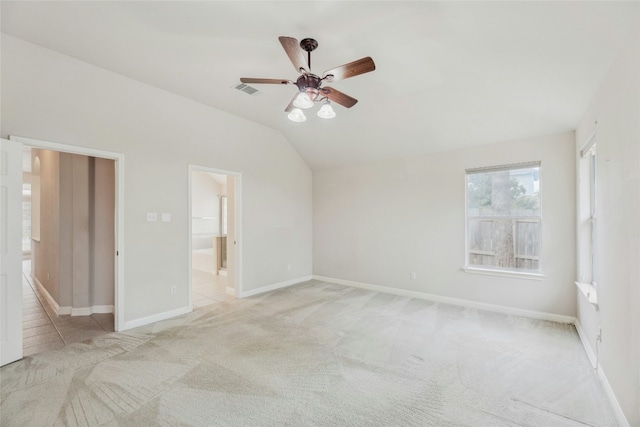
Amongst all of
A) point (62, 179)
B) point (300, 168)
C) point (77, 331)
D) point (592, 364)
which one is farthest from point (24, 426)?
point (300, 168)

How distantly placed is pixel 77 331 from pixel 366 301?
3.92 meters

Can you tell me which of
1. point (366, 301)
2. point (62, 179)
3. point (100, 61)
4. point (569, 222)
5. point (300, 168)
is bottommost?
point (366, 301)

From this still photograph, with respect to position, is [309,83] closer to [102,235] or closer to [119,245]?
[119,245]

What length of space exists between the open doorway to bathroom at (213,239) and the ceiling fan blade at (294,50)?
104 inches

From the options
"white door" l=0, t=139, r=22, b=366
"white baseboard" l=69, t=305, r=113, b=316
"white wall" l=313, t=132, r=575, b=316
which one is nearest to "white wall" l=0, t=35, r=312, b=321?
"white door" l=0, t=139, r=22, b=366

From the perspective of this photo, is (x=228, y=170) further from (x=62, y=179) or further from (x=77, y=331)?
(x=77, y=331)

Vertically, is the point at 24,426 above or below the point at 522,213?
below

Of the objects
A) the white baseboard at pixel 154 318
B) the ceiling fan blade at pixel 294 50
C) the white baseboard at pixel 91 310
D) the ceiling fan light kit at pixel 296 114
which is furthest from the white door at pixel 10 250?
the ceiling fan blade at pixel 294 50

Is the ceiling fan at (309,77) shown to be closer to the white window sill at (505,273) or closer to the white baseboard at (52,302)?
the white window sill at (505,273)

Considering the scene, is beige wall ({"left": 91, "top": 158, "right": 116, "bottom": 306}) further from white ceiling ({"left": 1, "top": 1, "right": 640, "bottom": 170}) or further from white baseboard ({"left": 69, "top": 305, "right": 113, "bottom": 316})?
white ceiling ({"left": 1, "top": 1, "right": 640, "bottom": 170})

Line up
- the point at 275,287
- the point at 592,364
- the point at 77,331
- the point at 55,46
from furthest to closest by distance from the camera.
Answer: the point at 275,287
the point at 77,331
the point at 55,46
the point at 592,364

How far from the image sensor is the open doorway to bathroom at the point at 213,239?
5016 millimetres

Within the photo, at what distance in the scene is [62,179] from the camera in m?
4.05

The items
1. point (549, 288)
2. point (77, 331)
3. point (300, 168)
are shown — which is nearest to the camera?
point (77, 331)
